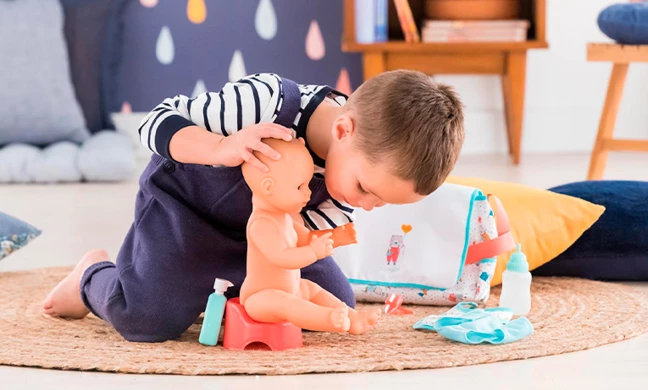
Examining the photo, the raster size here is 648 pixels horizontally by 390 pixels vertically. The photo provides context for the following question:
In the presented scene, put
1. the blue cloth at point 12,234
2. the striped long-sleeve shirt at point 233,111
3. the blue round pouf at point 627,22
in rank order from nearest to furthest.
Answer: the striped long-sleeve shirt at point 233,111 → the blue cloth at point 12,234 → the blue round pouf at point 627,22

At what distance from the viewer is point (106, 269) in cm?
148

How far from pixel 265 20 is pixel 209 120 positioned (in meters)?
2.09

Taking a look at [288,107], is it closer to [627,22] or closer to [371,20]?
[627,22]

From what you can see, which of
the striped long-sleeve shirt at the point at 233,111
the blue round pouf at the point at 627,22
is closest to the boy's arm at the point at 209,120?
the striped long-sleeve shirt at the point at 233,111

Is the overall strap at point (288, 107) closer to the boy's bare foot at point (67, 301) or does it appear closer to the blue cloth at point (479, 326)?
the blue cloth at point (479, 326)

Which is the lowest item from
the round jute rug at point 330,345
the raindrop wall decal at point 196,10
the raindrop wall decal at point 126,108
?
the round jute rug at point 330,345

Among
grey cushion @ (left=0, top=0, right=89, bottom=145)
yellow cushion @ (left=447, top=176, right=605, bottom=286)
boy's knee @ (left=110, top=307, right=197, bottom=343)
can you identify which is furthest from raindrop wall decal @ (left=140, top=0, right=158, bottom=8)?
boy's knee @ (left=110, top=307, right=197, bottom=343)

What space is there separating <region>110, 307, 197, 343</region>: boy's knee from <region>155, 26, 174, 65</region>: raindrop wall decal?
2.05m

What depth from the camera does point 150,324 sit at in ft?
4.44

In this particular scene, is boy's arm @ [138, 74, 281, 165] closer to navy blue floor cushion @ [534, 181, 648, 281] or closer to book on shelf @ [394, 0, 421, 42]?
navy blue floor cushion @ [534, 181, 648, 281]

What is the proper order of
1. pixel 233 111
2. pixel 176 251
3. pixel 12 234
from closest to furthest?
pixel 233 111 < pixel 176 251 < pixel 12 234

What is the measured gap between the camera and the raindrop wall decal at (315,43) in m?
3.33

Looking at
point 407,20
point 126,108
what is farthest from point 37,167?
point 407,20

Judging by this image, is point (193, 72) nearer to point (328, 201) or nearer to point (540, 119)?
point (540, 119)
